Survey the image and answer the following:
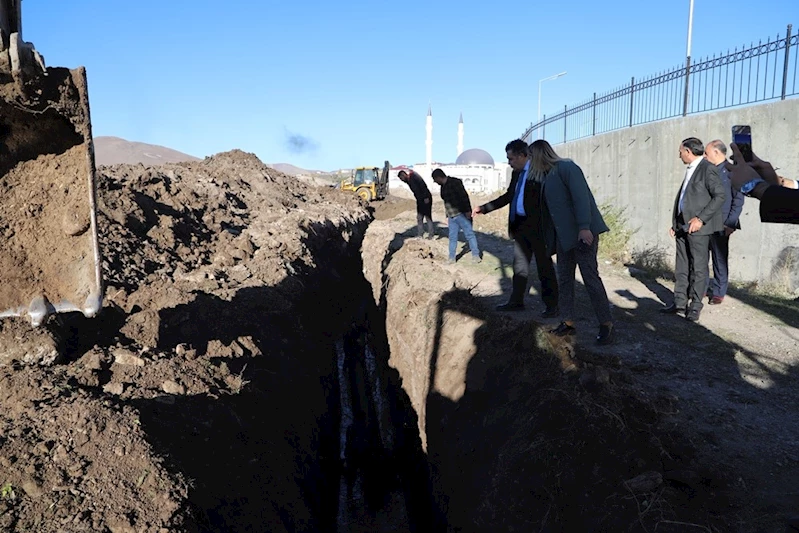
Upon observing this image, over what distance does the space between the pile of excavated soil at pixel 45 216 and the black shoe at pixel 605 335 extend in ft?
12.8

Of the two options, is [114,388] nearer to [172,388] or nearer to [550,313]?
[172,388]

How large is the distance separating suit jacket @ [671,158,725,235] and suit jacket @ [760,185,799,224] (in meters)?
3.03

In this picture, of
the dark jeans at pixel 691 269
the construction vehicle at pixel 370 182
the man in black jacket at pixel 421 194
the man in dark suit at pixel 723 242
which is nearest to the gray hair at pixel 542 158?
the dark jeans at pixel 691 269

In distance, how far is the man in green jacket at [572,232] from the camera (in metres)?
4.71

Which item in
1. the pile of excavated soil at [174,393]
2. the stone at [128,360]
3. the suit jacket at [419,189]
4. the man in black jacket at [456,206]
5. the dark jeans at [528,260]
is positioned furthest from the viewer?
the suit jacket at [419,189]

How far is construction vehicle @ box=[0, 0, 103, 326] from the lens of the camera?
348 cm

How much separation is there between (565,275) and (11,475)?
3.97m

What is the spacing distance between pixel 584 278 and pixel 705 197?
5.17 feet

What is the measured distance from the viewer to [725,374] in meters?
4.40

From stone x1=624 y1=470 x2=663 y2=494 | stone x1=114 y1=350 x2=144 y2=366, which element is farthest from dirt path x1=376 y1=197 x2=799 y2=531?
stone x1=114 y1=350 x2=144 y2=366

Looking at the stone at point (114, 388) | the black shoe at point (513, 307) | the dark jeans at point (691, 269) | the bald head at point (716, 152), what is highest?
the bald head at point (716, 152)

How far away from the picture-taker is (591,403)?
3582 mm

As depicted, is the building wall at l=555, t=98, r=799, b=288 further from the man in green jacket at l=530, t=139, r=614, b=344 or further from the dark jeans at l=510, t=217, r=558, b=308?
the man in green jacket at l=530, t=139, r=614, b=344

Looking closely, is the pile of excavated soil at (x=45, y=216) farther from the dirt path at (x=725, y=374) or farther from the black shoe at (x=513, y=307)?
the black shoe at (x=513, y=307)
